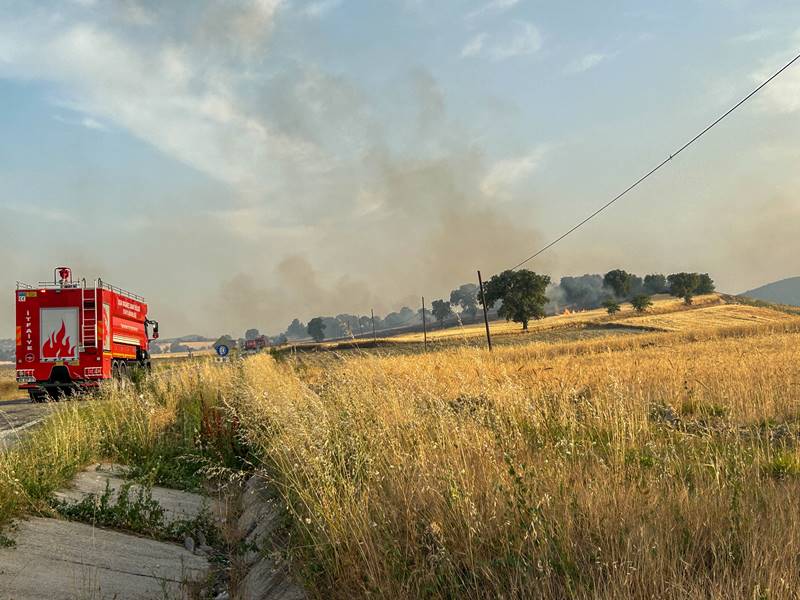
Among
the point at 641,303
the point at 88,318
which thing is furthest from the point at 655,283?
the point at 88,318

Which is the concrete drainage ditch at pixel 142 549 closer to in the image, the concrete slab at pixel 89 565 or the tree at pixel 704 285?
the concrete slab at pixel 89 565

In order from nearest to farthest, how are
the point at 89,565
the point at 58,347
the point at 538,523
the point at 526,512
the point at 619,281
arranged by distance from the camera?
the point at 538,523
the point at 526,512
the point at 89,565
the point at 58,347
the point at 619,281

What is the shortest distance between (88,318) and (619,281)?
435 ft

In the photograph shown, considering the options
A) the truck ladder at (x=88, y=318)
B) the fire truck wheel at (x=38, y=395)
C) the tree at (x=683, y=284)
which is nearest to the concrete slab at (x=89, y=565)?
the truck ladder at (x=88, y=318)

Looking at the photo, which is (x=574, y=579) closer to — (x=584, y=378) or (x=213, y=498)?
(x=213, y=498)

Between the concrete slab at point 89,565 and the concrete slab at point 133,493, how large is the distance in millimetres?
876

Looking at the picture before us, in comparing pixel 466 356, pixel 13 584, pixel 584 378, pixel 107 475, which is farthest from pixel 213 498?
pixel 466 356

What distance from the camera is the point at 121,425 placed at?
392 inches

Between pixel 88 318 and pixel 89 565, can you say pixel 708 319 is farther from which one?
pixel 89 565

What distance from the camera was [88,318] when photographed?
1858 cm

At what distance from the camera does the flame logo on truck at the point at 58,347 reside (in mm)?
18469

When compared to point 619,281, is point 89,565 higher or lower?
lower

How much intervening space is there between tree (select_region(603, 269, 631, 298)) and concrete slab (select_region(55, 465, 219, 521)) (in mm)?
138925

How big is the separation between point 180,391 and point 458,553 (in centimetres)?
1142
